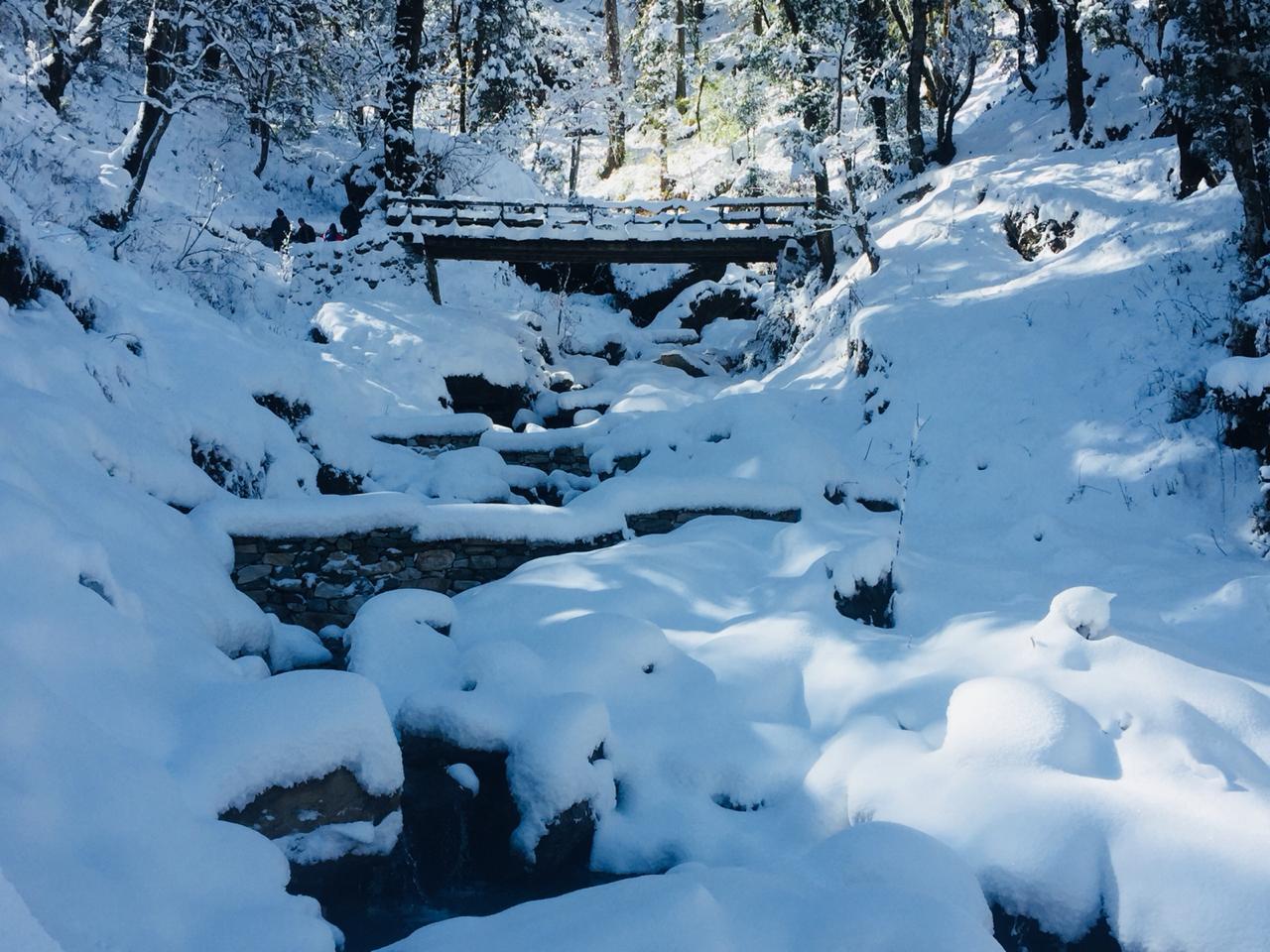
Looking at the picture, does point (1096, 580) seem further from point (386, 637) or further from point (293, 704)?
point (293, 704)

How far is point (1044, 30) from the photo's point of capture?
64.0 ft

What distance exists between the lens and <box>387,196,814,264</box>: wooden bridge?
17.0 m

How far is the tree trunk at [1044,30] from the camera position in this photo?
19000mm

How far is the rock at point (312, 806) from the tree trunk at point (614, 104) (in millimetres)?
30721

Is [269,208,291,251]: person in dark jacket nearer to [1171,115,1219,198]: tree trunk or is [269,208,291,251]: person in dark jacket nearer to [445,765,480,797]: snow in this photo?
[1171,115,1219,198]: tree trunk

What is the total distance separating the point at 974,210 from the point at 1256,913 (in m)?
13.3

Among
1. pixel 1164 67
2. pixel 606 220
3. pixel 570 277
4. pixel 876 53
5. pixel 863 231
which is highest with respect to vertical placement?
pixel 876 53

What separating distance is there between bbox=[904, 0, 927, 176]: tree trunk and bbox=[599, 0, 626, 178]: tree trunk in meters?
16.2

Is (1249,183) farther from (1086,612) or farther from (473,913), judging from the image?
(473,913)

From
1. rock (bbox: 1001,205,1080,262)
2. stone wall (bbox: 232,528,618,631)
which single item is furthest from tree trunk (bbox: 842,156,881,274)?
stone wall (bbox: 232,528,618,631)

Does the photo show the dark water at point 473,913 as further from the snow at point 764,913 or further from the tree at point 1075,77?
the tree at point 1075,77

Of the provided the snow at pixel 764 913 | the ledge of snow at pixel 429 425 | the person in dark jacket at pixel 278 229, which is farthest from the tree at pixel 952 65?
the snow at pixel 764 913

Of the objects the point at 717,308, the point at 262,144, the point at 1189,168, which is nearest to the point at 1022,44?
the point at 717,308

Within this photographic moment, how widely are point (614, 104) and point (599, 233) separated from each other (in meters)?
16.7
